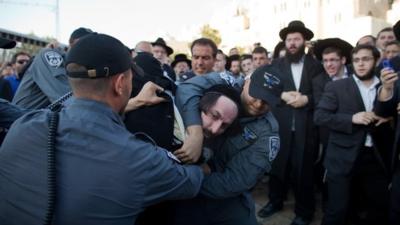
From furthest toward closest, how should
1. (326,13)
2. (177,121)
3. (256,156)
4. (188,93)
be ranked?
(326,13) → (256,156) → (188,93) → (177,121)

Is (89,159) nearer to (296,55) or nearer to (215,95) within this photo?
(215,95)

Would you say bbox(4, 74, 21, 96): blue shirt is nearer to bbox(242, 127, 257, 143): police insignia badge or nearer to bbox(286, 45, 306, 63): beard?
bbox(286, 45, 306, 63): beard

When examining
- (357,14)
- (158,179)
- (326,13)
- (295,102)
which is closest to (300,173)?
(295,102)

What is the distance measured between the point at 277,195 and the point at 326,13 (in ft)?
141

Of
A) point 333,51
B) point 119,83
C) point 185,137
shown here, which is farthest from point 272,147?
point 333,51

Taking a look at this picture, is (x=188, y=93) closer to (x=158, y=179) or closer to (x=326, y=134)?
(x=158, y=179)

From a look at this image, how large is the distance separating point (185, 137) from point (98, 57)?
0.70 meters

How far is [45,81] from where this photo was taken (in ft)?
8.92

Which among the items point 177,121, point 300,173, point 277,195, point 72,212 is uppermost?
point 177,121

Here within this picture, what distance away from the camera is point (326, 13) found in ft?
144

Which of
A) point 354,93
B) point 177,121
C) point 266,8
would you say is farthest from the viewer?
point 266,8

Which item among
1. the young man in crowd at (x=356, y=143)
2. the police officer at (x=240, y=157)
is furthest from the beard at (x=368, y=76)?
the police officer at (x=240, y=157)

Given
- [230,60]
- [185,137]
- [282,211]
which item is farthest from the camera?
[230,60]

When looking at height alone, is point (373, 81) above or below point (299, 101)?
above
